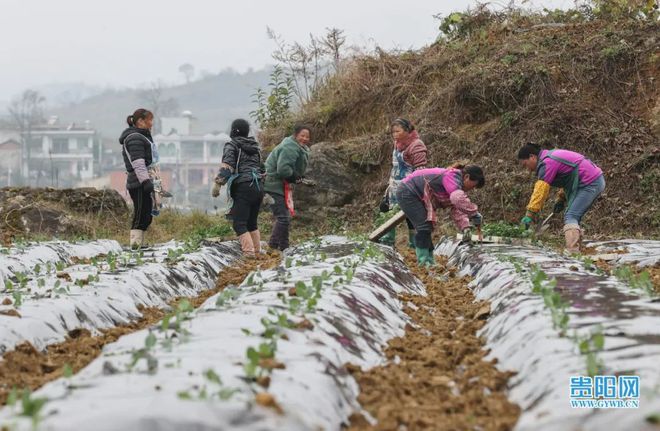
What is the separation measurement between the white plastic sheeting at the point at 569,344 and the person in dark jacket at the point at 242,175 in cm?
351

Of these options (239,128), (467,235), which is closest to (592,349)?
(467,235)

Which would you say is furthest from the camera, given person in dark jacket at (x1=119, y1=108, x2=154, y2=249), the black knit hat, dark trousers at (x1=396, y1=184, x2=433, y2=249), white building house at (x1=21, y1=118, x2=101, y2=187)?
white building house at (x1=21, y1=118, x2=101, y2=187)

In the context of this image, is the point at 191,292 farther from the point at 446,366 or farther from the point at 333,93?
the point at 333,93

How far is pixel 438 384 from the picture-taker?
11.4 feet

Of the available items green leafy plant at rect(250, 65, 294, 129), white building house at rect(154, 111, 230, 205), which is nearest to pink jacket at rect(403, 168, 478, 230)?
green leafy plant at rect(250, 65, 294, 129)

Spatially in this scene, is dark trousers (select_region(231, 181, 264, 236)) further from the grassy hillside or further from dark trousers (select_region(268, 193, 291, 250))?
the grassy hillside

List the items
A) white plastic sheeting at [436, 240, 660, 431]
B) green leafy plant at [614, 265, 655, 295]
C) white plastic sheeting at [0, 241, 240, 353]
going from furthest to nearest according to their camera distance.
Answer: white plastic sheeting at [0, 241, 240, 353] → green leafy plant at [614, 265, 655, 295] → white plastic sheeting at [436, 240, 660, 431]

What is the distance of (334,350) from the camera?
361cm

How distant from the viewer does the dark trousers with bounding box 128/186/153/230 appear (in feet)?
26.5

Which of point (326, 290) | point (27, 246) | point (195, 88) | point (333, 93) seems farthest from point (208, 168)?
point (195, 88)

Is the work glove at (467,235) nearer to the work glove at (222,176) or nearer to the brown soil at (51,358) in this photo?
the work glove at (222,176)

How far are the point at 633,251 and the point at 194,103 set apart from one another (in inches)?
6534

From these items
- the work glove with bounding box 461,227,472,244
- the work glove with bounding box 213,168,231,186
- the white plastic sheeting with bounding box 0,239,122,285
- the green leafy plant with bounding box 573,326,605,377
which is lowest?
the white plastic sheeting with bounding box 0,239,122,285

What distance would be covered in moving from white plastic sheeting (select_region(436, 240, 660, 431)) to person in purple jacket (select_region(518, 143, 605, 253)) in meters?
2.36
